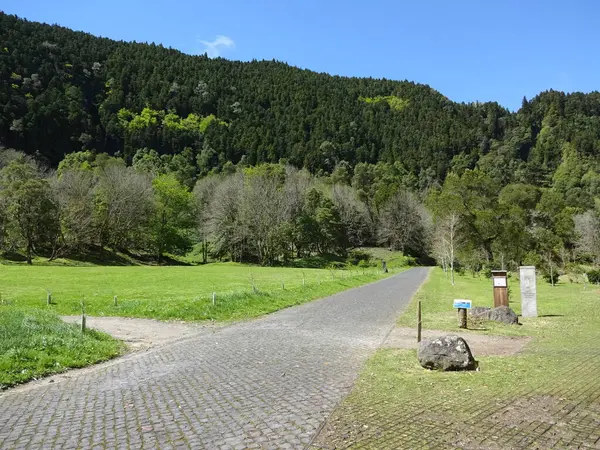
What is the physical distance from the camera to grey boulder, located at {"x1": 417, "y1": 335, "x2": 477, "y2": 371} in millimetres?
10156

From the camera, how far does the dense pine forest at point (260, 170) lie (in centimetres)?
6191

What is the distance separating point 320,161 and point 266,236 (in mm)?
96815

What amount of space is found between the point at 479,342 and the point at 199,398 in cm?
933

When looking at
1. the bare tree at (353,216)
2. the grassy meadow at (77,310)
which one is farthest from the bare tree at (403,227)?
the grassy meadow at (77,310)

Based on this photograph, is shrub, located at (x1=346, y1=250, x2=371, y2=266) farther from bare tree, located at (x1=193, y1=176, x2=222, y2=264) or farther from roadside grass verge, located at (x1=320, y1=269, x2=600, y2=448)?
roadside grass verge, located at (x1=320, y1=269, x2=600, y2=448)

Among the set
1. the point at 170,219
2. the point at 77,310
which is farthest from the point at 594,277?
the point at 170,219

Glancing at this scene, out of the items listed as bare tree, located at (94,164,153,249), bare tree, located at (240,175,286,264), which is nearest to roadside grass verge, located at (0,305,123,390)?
bare tree, located at (94,164,153,249)

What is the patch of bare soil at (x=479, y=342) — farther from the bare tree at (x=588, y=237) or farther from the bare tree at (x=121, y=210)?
the bare tree at (x=121, y=210)

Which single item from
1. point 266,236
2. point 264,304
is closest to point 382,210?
point 266,236

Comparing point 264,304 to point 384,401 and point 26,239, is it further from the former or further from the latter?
point 26,239

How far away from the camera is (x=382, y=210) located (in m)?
113

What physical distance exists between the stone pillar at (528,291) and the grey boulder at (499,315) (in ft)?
7.43

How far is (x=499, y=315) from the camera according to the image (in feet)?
58.0

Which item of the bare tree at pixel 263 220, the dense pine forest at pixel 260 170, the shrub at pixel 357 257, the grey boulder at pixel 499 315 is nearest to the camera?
the grey boulder at pixel 499 315
